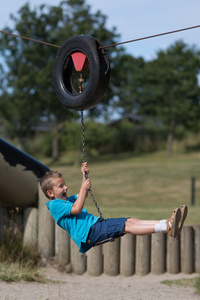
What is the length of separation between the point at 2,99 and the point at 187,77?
51.8ft

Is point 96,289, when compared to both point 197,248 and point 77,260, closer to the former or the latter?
point 77,260

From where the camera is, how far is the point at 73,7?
117ft

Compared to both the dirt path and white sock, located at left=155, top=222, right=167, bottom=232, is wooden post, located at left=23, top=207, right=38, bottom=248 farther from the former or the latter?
white sock, located at left=155, top=222, right=167, bottom=232

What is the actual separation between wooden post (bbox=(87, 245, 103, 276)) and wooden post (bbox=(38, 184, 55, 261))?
744mm

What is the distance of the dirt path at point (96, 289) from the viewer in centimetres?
591

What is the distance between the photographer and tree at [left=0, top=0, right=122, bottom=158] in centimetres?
3331

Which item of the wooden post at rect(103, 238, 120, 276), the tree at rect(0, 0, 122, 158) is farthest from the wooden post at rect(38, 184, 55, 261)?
the tree at rect(0, 0, 122, 158)

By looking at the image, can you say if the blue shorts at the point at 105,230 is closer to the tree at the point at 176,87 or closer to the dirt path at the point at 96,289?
the dirt path at the point at 96,289

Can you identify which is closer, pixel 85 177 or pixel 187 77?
pixel 85 177

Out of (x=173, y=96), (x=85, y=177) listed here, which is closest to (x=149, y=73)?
(x=173, y=96)

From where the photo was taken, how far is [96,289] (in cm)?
653

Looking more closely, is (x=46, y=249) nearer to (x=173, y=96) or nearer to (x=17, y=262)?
(x=17, y=262)

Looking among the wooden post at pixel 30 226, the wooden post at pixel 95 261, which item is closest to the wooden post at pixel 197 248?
the wooden post at pixel 95 261

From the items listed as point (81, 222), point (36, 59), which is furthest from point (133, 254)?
point (36, 59)
